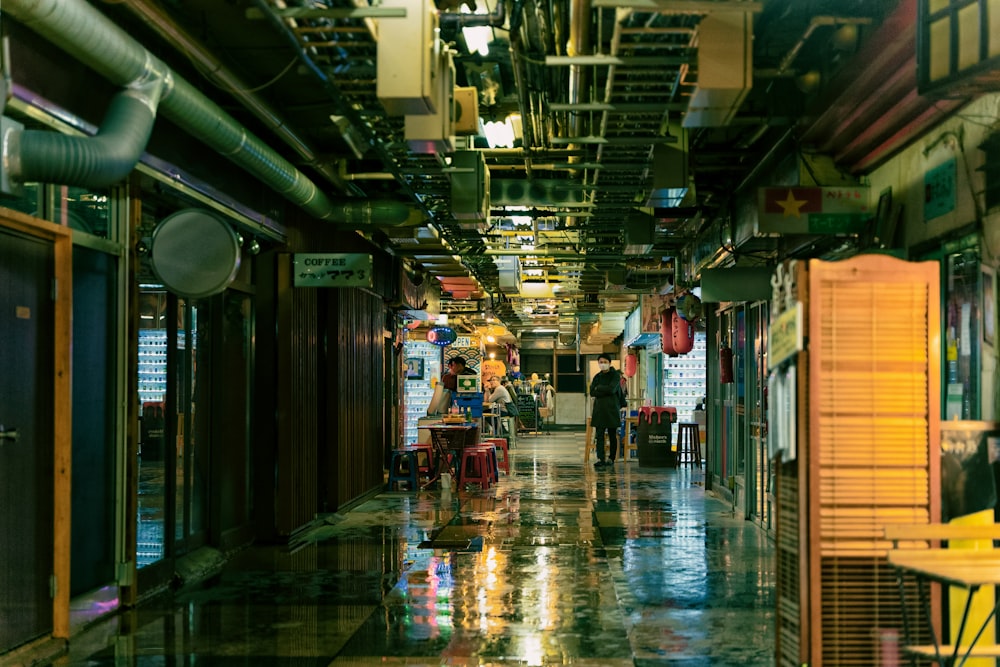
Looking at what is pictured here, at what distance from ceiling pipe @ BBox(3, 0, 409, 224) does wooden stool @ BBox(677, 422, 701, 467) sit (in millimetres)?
11485

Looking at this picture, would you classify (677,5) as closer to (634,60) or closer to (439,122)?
(634,60)

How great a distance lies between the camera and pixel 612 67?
5.79 m

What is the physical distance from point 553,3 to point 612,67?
74 cm

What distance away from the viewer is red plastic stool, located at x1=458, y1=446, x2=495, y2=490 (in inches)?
576

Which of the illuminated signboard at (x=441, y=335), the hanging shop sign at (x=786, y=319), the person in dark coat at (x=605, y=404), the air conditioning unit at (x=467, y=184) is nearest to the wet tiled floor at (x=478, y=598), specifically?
the hanging shop sign at (x=786, y=319)

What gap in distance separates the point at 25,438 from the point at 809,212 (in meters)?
5.39

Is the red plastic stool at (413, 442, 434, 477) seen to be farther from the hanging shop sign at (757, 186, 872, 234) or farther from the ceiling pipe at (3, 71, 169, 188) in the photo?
the ceiling pipe at (3, 71, 169, 188)

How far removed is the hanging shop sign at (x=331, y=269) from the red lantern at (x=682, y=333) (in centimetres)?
625

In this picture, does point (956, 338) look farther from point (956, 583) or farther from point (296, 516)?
point (296, 516)

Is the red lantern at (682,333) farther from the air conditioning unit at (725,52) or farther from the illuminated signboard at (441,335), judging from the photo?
the air conditioning unit at (725,52)

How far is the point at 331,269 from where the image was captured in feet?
31.6

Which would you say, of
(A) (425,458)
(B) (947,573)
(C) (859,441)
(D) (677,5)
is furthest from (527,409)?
(B) (947,573)

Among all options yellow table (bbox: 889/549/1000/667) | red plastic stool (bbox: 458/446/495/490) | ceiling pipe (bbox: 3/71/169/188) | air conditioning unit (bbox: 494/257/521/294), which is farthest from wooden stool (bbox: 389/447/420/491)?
yellow table (bbox: 889/549/1000/667)

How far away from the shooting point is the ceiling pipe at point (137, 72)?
4.53 metres
